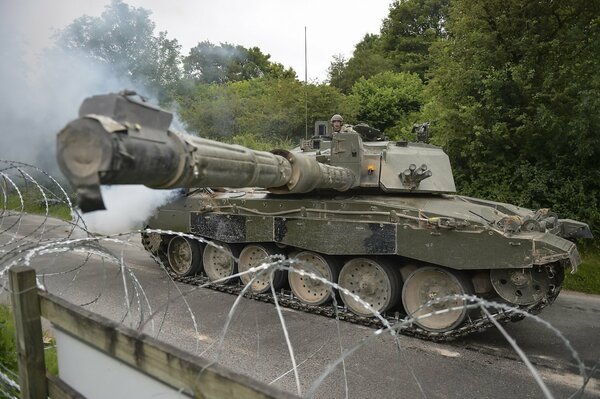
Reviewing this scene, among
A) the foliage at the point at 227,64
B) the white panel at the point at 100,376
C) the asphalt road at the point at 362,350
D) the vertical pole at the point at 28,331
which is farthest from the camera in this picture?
the foliage at the point at 227,64

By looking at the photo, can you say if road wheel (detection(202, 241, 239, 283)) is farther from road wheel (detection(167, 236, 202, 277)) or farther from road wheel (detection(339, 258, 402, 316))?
road wheel (detection(339, 258, 402, 316))

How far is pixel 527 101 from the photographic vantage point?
1195 cm

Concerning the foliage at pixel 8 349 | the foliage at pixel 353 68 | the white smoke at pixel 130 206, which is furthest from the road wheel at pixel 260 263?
the foliage at pixel 353 68

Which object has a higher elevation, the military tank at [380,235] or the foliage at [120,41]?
the foliage at [120,41]

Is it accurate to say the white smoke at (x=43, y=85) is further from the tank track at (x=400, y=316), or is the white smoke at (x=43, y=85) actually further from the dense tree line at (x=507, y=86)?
the tank track at (x=400, y=316)

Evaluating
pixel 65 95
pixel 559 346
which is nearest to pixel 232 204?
pixel 65 95

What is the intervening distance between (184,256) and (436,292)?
512cm

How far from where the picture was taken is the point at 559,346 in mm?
6316

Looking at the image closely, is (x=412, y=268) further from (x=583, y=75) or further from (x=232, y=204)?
(x=583, y=75)

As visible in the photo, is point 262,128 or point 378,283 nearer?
point 378,283

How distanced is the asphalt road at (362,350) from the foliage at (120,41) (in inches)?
199

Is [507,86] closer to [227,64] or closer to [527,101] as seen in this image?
[527,101]

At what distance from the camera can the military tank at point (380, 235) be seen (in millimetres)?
6004

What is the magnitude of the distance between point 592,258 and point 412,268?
6.12 metres
